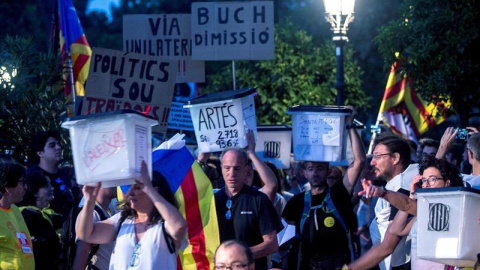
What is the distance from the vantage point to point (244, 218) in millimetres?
8070

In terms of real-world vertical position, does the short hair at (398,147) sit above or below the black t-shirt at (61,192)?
above

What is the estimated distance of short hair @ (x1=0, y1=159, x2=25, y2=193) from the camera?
7730mm

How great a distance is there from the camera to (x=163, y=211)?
6301 mm

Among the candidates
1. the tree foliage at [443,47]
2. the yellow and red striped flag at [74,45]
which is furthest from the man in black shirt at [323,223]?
the yellow and red striped flag at [74,45]

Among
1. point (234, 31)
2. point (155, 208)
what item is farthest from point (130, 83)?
point (155, 208)

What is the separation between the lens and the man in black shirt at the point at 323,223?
338 inches

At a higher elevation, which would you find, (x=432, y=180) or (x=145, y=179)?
(x=145, y=179)

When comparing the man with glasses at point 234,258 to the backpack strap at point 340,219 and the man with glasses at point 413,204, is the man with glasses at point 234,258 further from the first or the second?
the backpack strap at point 340,219

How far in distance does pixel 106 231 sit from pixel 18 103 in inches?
174

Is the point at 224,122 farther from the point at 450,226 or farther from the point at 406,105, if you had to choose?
the point at 406,105

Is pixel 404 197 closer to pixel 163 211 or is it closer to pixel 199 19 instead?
pixel 163 211

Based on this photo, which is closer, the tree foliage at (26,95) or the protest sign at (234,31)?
the tree foliage at (26,95)

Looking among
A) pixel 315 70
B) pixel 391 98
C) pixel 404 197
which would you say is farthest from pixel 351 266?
pixel 315 70

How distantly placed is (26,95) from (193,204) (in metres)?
3.60
